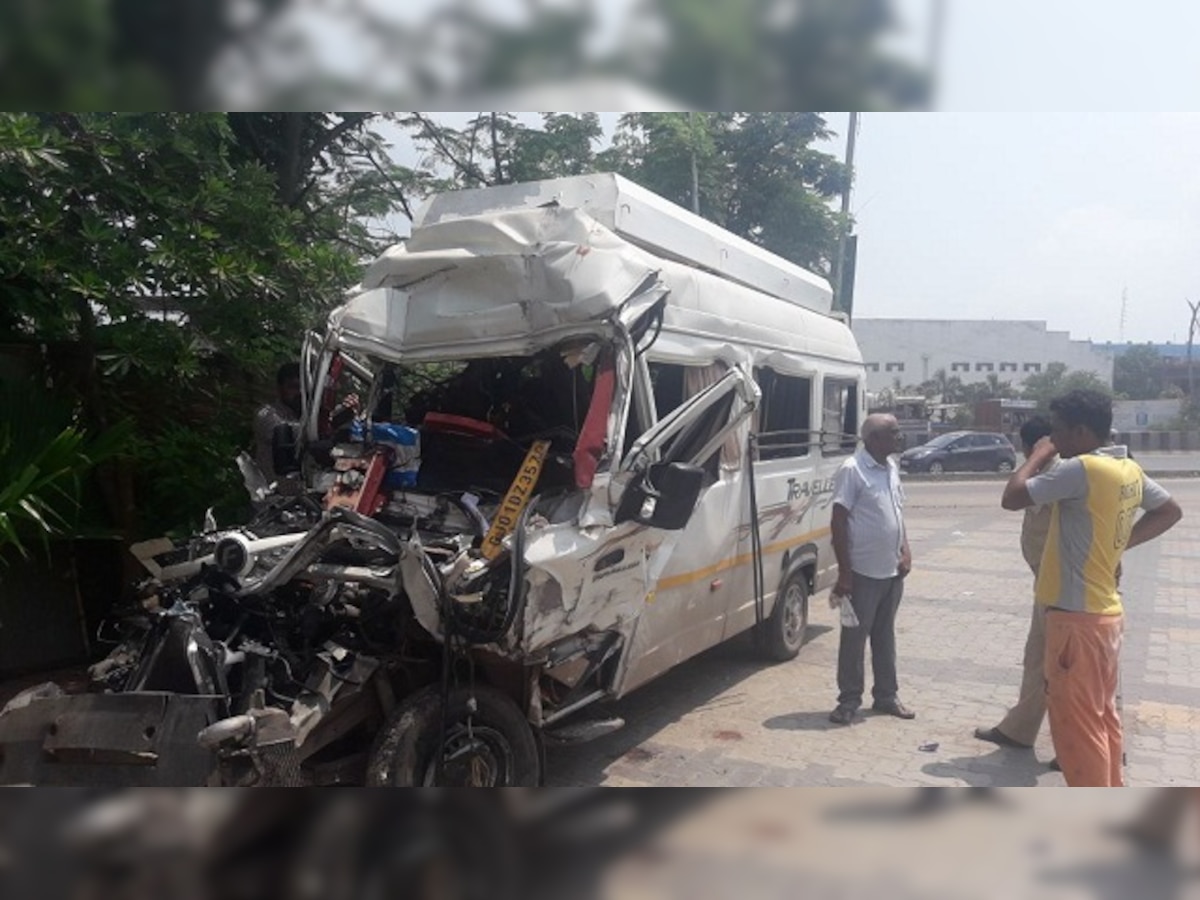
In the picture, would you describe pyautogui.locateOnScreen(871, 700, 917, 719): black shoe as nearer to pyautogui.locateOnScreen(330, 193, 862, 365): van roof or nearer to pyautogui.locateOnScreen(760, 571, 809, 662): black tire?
pyautogui.locateOnScreen(760, 571, 809, 662): black tire

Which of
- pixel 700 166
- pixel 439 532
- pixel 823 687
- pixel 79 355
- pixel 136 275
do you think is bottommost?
pixel 823 687

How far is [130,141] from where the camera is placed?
575 centimetres

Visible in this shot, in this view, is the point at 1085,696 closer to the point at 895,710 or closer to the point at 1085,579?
the point at 1085,579

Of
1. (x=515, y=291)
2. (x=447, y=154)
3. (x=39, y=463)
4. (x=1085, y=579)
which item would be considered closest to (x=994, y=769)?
(x=1085, y=579)

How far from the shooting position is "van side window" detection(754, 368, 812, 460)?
20.1ft

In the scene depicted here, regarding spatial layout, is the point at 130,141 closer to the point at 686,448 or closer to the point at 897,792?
the point at 686,448

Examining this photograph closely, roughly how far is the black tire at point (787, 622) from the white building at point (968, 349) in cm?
217

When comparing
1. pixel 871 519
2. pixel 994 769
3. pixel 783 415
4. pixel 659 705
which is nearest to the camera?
pixel 994 769

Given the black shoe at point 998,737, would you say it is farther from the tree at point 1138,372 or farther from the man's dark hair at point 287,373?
the tree at point 1138,372

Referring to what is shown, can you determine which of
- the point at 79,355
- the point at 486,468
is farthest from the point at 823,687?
the point at 79,355

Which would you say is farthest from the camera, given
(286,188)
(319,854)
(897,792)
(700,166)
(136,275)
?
(700,166)

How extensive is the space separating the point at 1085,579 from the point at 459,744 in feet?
9.15

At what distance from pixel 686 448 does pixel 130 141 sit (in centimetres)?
378

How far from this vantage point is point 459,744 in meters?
3.99
